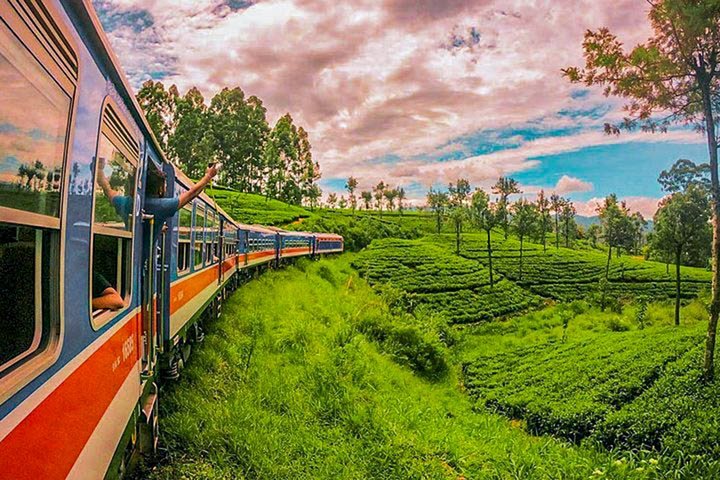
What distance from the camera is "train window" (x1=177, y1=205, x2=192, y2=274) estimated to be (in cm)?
612

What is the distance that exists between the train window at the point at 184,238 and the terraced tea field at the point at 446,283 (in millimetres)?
22642

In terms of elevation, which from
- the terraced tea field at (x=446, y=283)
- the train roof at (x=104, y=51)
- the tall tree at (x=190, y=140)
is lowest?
the terraced tea field at (x=446, y=283)

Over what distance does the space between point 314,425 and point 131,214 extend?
4605mm

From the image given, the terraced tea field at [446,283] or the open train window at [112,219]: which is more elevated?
the open train window at [112,219]

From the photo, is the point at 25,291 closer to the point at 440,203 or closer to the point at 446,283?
the point at 446,283

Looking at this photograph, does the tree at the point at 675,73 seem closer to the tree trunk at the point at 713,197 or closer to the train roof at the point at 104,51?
the tree trunk at the point at 713,197

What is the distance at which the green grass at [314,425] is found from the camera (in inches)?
213

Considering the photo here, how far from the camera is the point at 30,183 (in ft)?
5.23

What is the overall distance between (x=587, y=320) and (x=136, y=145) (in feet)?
100

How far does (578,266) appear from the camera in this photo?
51156 mm

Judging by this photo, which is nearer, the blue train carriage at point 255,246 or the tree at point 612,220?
the blue train carriage at point 255,246

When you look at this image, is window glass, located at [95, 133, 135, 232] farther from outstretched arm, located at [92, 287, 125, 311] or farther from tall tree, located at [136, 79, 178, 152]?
tall tree, located at [136, 79, 178, 152]

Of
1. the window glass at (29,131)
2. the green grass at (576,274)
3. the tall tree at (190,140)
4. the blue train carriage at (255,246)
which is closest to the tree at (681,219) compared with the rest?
the green grass at (576,274)

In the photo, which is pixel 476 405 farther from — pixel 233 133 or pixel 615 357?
pixel 233 133
